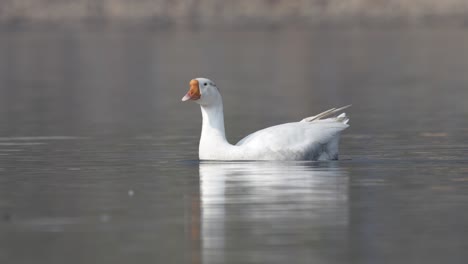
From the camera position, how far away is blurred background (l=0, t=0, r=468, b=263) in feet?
34.4

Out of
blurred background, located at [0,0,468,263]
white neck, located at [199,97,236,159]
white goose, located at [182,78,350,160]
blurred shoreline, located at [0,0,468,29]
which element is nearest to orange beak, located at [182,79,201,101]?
white goose, located at [182,78,350,160]

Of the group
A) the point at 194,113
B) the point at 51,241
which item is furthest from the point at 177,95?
the point at 51,241

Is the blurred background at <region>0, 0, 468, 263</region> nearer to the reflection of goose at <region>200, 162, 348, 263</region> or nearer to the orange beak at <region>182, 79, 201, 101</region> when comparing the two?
the reflection of goose at <region>200, 162, 348, 263</region>

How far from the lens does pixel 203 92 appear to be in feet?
51.0

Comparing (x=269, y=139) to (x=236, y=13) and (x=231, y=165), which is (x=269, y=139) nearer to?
(x=231, y=165)

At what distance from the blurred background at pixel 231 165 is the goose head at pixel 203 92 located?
2.03 feet

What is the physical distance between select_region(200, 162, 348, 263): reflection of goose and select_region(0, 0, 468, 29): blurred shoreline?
50844mm

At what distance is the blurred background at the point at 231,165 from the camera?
34.4 ft

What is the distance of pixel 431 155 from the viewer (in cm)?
1605

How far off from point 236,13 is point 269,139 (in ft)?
174

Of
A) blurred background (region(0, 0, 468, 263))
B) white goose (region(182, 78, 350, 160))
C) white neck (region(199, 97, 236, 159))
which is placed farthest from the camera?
white neck (region(199, 97, 236, 159))

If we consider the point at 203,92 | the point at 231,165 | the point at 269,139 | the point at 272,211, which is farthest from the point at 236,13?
the point at 272,211

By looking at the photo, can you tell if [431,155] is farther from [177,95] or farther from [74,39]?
→ [74,39]

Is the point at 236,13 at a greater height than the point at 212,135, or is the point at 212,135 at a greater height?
the point at 236,13
